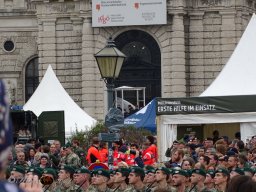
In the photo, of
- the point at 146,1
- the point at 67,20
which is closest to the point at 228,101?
the point at 146,1

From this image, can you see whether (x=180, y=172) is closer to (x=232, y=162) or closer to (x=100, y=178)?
(x=100, y=178)

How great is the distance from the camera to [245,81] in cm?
2425

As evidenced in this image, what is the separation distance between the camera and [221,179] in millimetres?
13219

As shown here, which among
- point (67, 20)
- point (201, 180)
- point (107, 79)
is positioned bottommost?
point (201, 180)

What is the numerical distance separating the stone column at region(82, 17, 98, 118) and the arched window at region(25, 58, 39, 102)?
163 inches

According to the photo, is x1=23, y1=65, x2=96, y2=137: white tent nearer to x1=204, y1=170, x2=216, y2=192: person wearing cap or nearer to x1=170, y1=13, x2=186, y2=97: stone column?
x1=170, y1=13, x2=186, y2=97: stone column

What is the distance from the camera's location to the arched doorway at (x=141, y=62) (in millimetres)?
39156

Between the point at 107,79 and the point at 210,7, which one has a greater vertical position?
the point at 210,7

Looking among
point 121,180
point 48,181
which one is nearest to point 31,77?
point 48,181

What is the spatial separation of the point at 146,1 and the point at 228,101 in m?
16.5

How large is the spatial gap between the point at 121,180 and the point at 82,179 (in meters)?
0.74

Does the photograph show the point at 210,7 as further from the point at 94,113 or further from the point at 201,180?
the point at 201,180

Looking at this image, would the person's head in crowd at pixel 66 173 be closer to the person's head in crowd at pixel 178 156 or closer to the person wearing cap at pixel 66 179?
the person wearing cap at pixel 66 179

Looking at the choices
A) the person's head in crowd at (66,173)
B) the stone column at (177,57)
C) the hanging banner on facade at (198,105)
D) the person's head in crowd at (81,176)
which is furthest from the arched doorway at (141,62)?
the person's head in crowd at (81,176)
